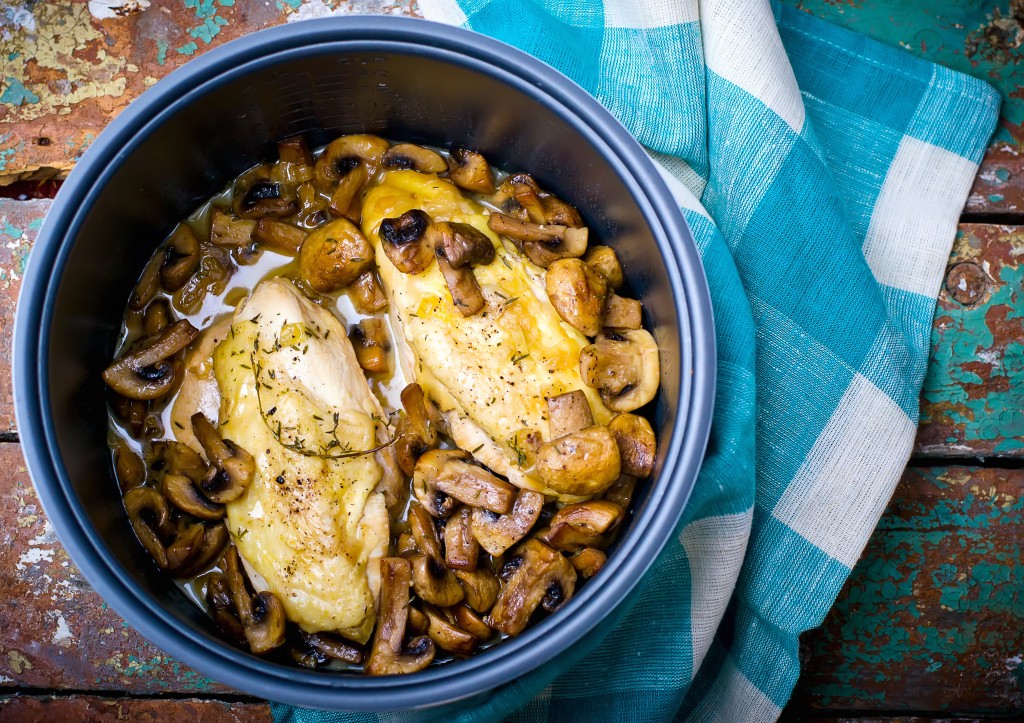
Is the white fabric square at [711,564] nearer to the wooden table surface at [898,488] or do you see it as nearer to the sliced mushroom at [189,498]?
the wooden table surface at [898,488]

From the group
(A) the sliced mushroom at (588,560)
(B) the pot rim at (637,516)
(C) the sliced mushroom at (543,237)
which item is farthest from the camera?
(C) the sliced mushroom at (543,237)

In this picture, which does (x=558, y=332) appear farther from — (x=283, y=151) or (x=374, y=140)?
(x=283, y=151)

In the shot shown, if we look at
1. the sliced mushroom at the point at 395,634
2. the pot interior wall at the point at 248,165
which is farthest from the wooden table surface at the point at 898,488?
the sliced mushroom at the point at 395,634

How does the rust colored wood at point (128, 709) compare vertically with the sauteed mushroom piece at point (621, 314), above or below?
below

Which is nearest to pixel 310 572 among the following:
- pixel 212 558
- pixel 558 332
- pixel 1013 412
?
pixel 212 558

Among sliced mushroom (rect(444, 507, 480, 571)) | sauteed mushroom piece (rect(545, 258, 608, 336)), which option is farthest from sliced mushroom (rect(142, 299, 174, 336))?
sauteed mushroom piece (rect(545, 258, 608, 336))

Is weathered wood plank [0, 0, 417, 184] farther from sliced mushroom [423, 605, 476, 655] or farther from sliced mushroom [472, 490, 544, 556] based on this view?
sliced mushroom [423, 605, 476, 655]

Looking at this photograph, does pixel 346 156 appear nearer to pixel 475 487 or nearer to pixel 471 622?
pixel 475 487

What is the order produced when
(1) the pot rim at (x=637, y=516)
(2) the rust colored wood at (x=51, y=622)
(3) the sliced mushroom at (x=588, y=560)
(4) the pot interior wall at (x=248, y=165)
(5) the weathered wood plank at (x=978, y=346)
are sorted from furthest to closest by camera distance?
1. (5) the weathered wood plank at (x=978, y=346)
2. (2) the rust colored wood at (x=51, y=622)
3. (3) the sliced mushroom at (x=588, y=560)
4. (4) the pot interior wall at (x=248, y=165)
5. (1) the pot rim at (x=637, y=516)
